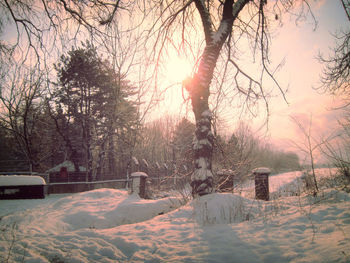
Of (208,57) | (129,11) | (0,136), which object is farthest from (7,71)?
(0,136)

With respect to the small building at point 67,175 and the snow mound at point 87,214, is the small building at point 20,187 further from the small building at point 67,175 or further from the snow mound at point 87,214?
the small building at point 67,175

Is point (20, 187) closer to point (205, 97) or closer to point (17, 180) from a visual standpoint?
point (17, 180)

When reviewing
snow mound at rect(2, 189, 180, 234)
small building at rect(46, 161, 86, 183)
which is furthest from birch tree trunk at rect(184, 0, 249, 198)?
small building at rect(46, 161, 86, 183)

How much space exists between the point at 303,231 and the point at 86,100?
62.8 feet

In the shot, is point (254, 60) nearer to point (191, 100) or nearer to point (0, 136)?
point (191, 100)

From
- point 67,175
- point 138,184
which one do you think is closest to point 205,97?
point 138,184

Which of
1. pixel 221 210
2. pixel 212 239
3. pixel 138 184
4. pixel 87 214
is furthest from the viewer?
pixel 138 184

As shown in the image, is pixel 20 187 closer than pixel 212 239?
No

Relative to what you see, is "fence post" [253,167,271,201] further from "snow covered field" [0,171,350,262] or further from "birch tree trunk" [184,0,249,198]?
"birch tree trunk" [184,0,249,198]

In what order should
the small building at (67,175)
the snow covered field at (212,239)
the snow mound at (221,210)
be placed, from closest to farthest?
the snow covered field at (212,239) < the snow mound at (221,210) < the small building at (67,175)

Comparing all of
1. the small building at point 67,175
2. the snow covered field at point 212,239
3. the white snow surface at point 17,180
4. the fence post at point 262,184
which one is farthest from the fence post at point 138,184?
the small building at point 67,175

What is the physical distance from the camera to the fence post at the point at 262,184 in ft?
20.9

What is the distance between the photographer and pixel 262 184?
6.58m

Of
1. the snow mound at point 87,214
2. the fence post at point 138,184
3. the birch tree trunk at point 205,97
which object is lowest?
the snow mound at point 87,214
